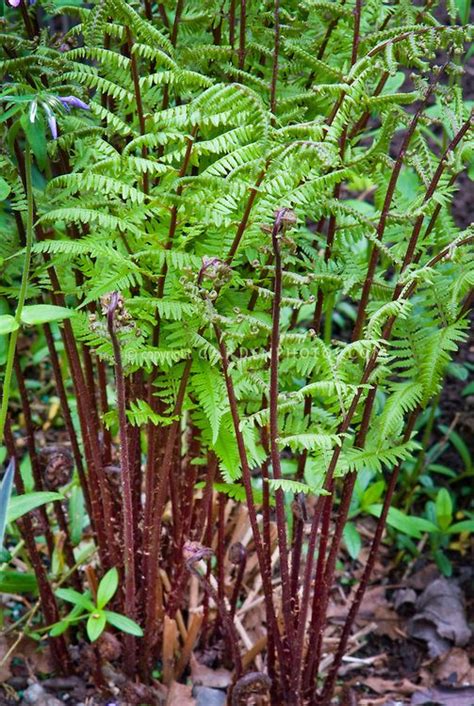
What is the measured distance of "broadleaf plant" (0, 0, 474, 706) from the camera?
135 cm

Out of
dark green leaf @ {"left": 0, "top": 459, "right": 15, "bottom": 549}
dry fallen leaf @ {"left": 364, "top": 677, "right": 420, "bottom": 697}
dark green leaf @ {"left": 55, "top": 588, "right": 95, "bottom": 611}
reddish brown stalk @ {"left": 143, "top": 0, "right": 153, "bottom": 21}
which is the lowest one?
dry fallen leaf @ {"left": 364, "top": 677, "right": 420, "bottom": 697}

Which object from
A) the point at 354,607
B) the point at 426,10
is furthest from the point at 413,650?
the point at 426,10

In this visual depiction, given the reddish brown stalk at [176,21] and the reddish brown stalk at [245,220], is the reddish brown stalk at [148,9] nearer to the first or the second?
the reddish brown stalk at [176,21]

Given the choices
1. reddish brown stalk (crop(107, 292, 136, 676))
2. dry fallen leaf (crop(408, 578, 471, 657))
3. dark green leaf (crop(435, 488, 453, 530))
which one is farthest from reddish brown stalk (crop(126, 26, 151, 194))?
dry fallen leaf (crop(408, 578, 471, 657))

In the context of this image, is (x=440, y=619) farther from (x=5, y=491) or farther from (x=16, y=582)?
(x=5, y=491)

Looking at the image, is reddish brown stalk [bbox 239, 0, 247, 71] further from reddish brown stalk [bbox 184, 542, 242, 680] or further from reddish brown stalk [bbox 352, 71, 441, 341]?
reddish brown stalk [bbox 184, 542, 242, 680]

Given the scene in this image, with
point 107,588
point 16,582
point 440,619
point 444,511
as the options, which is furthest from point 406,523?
point 16,582

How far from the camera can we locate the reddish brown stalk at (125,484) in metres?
1.25

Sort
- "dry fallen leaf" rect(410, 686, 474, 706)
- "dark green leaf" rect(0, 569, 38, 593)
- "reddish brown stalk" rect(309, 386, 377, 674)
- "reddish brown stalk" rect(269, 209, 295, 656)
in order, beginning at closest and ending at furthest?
"reddish brown stalk" rect(269, 209, 295, 656)
"reddish brown stalk" rect(309, 386, 377, 674)
"dark green leaf" rect(0, 569, 38, 593)
"dry fallen leaf" rect(410, 686, 474, 706)

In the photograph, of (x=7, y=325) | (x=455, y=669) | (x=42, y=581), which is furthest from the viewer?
(x=455, y=669)

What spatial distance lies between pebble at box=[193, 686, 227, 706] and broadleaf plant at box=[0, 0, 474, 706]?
14 cm

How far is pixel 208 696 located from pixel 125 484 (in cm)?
62

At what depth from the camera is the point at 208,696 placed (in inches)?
72.7

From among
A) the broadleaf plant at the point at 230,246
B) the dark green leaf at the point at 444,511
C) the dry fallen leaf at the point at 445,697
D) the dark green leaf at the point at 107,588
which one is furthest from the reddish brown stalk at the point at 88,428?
the dark green leaf at the point at 444,511
